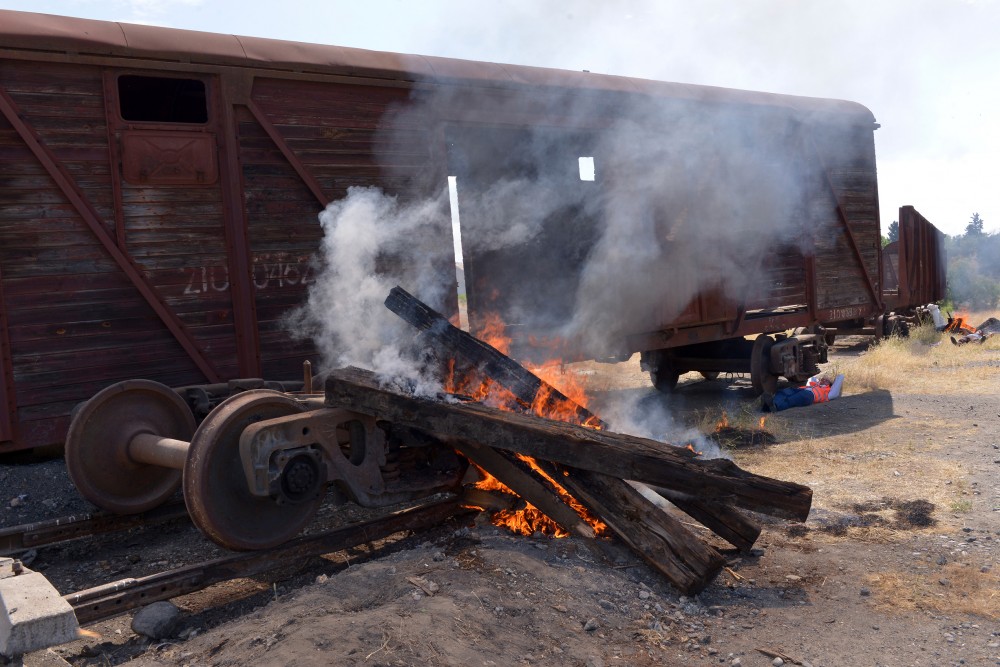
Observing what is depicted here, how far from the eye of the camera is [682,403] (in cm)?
1089

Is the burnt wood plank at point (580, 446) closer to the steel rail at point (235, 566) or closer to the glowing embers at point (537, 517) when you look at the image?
the glowing embers at point (537, 517)

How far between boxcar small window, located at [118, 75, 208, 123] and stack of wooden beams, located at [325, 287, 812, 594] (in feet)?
14.0

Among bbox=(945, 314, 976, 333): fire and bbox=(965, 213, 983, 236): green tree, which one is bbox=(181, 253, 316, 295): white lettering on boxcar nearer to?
bbox=(945, 314, 976, 333): fire

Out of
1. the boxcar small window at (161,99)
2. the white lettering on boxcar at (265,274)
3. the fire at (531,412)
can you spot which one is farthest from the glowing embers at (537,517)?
the boxcar small window at (161,99)

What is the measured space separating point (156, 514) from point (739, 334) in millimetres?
7248

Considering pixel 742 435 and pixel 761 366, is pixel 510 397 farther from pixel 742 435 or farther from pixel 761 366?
pixel 761 366

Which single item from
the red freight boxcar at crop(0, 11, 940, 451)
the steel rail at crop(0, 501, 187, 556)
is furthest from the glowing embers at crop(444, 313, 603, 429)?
the steel rail at crop(0, 501, 187, 556)

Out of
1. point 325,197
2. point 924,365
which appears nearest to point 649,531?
point 325,197

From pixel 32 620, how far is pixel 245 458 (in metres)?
1.24

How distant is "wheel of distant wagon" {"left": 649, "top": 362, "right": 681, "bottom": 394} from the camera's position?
1137 cm

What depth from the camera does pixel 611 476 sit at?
425 centimetres

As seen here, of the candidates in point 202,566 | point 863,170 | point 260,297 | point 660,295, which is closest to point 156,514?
point 202,566

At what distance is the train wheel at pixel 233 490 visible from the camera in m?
3.90

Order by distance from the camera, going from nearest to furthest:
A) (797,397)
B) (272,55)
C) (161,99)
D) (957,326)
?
(272,55), (161,99), (797,397), (957,326)
